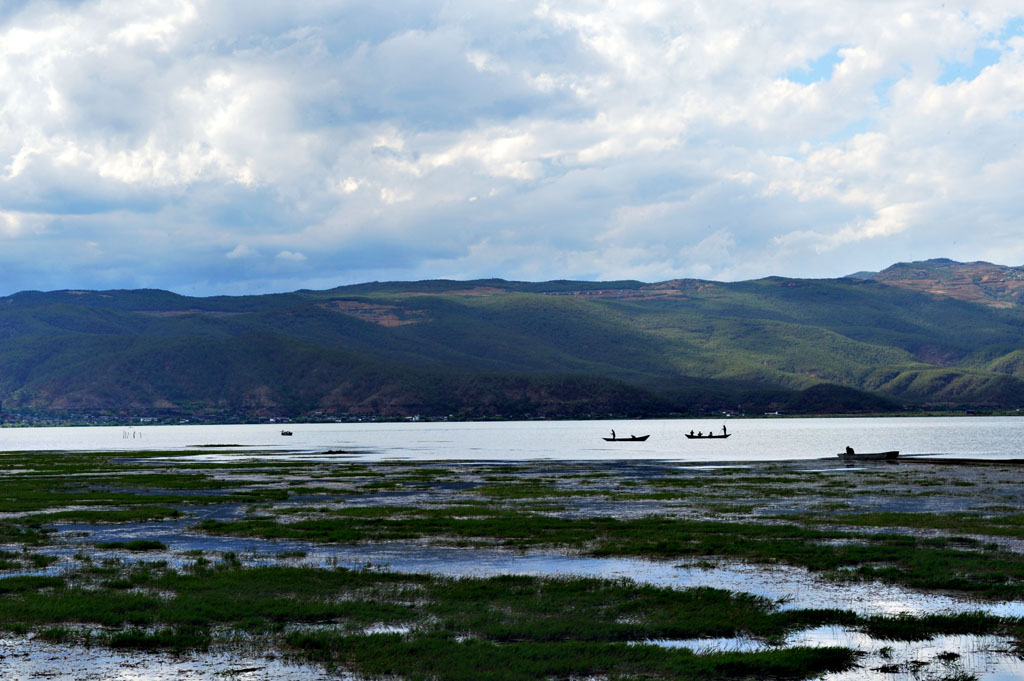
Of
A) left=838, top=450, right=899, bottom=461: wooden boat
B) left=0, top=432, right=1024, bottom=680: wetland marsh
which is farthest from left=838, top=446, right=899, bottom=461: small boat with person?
left=0, top=432, right=1024, bottom=680: wetland marsh

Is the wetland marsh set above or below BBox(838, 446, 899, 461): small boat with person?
above

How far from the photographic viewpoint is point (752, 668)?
18656 mm

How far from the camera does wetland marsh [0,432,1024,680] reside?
19.3 m

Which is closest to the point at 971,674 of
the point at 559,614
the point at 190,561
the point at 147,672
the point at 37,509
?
the point at 559,614

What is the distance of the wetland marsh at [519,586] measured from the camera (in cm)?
1934

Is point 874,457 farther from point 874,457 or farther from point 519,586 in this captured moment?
point 519,586

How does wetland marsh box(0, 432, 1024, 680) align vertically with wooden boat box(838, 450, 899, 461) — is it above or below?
above

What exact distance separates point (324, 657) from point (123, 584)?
33.5ft

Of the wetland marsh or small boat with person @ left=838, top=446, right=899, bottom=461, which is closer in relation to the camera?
the wetland marsh

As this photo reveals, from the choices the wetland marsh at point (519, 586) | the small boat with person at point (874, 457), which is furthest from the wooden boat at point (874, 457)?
the wetland marsh at point (519, 586)

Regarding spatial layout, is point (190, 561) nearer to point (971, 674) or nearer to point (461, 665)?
point (461, 665)

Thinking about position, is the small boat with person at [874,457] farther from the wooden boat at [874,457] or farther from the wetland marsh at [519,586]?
the wetland marsh at [519,586]

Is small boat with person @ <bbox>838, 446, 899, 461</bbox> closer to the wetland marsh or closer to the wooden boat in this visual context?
the wooden boat

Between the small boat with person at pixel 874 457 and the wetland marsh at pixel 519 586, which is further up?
the wetland marsh at pixel 519 586
